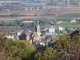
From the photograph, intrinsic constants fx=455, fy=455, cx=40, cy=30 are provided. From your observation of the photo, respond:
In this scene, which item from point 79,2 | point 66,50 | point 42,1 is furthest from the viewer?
point 42,1

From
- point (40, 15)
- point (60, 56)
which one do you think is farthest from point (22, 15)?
point (60, 56)

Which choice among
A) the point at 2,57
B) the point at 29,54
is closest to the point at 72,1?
the point at 29,54

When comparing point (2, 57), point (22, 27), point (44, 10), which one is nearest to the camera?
point (2, 57)

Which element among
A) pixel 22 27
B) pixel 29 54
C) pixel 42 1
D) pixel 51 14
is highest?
pixel 29 54

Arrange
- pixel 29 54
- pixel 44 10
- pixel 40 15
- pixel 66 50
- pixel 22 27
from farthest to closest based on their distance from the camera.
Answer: pixel 44 10, pixel 40 15, pixel 22 27, pixel 29 54, pixel 66 50

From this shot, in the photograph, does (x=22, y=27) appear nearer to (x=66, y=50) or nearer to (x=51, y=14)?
(x=51, y=14)

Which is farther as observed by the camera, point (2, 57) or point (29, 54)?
point (29, 54)

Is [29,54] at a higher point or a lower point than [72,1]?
higher

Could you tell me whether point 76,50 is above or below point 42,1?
A: above

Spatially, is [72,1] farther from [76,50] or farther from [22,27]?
[76,50]

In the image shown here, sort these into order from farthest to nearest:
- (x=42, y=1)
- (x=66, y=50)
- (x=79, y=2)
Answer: (x=42, y=1) → (x=79, y=2) → (x=66, y=50)
